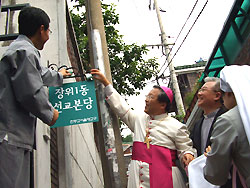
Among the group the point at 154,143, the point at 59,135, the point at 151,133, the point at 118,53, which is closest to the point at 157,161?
the point at 154,143

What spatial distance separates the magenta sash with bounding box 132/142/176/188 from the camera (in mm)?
2914

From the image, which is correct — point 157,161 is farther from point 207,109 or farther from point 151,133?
point 207,109

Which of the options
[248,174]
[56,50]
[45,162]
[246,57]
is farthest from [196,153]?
[246,57]

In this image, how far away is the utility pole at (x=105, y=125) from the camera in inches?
111

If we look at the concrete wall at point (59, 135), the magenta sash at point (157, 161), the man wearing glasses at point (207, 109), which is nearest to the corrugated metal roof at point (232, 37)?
the man wearing glasses at point (207, 109)

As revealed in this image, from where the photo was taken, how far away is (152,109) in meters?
3.42

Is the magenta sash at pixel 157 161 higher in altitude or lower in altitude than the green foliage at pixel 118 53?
lower

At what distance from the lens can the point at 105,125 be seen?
295 cm

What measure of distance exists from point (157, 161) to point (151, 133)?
344mm

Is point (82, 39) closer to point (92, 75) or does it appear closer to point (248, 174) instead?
point (92, 75)

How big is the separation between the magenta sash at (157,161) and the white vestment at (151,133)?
0.05 meters

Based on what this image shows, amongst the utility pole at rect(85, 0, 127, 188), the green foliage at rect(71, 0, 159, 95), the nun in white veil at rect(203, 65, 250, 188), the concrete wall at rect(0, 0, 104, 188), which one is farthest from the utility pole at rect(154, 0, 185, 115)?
the nun in white veil at rect(203, 65, 250, 188)

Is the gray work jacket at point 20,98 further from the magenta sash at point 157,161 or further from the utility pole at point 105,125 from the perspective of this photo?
the magenta sash at point 157,161

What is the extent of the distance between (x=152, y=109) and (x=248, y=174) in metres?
1.60
